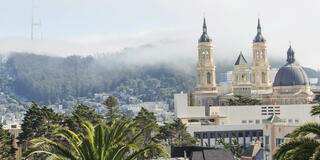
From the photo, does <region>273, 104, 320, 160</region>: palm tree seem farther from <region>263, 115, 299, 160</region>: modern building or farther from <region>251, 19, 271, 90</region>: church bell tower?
<region>251, 19, 271, 90</region>: church bell tower

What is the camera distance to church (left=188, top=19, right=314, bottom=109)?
166250mm

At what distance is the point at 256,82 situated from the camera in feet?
615

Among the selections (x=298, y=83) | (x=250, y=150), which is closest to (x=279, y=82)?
(x=298, y=83)

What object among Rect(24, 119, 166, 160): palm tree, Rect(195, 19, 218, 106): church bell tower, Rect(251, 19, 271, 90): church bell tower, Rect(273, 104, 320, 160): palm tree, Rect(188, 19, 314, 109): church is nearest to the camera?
Rect(24, 119, 166, 160): palm tree

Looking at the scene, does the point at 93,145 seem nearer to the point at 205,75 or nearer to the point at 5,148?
the point at 5,148

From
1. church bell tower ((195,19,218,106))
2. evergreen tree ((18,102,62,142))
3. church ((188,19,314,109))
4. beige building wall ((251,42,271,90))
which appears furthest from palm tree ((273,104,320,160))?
beige building wall ((251,42,271,90))

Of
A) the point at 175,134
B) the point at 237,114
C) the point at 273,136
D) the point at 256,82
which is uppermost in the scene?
the point at 256,82

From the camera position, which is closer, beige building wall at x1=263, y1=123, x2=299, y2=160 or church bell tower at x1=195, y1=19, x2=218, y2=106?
beige building wall at x1=263, y1=123, x2=299, y2=160

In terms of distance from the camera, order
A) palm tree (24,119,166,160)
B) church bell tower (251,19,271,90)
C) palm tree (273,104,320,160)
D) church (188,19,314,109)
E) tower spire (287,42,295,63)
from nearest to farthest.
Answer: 1. palm tree (24,119,166,160)
2. palm tree (273,104,320,160)
3. church (188,19,314,109)
4. tower spire (287,42,295,63)
5. church bell tower (251,19,271,90)

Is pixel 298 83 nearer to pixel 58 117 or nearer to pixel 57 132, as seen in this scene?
pixel 58 117

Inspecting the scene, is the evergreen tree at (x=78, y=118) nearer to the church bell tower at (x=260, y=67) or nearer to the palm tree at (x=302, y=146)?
the palm tree at (x=302, y=146)

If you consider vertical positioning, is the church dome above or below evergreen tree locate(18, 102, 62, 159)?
above

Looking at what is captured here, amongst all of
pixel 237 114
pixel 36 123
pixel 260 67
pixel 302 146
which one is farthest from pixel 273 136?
pixel 260 67

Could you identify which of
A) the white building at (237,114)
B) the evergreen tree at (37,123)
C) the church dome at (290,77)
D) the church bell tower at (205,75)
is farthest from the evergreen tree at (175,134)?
the church bell tower at (205,75)
